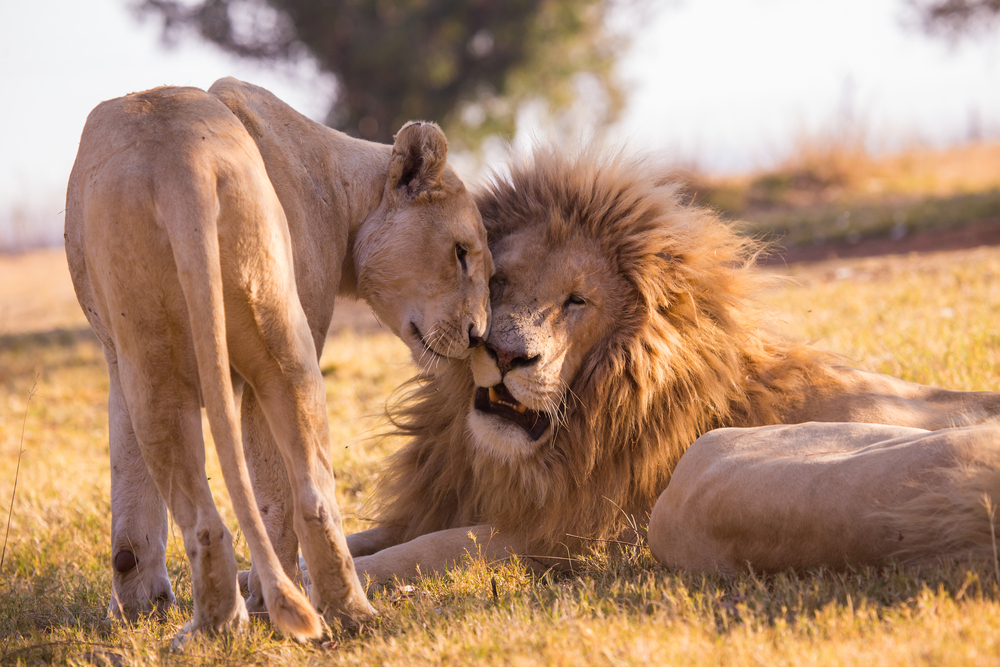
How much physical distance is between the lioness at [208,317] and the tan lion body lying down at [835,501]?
3.61 ft

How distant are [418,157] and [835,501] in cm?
186

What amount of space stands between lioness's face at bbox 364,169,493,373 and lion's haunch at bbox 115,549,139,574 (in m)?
1.20

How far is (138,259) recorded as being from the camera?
7.77 feet

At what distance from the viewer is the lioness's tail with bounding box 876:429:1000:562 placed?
2.42 metres

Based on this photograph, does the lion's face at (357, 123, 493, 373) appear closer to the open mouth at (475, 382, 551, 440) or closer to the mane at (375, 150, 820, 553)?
the open mouth at (475, 382, 551, 440)

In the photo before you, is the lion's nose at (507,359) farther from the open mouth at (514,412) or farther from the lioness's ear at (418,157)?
the lioness's ear at (418,157)

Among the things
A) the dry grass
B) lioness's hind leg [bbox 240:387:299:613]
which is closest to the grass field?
lioness's hind leg [bbox 240:387:299:613]

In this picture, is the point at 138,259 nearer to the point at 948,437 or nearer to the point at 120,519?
the point at 120,519

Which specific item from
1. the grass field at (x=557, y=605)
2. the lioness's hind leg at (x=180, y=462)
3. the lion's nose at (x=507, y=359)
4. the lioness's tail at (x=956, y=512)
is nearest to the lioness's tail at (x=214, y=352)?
the lioness's hind leg at (x=180, y=462)

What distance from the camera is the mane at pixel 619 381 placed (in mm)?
3412

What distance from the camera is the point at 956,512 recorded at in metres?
2.46

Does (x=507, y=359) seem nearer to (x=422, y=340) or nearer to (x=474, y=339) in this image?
(x=474, y=339)

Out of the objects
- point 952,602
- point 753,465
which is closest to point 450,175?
point 753,465

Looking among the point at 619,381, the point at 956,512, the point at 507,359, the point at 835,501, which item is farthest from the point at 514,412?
the point at 956,512
